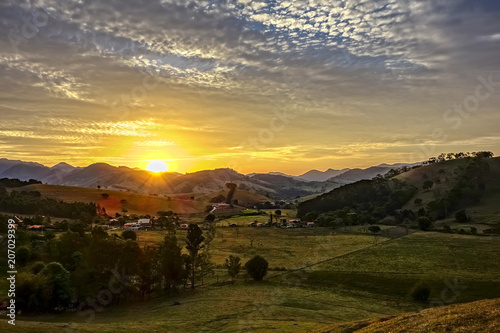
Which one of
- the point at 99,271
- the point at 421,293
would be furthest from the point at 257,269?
the point at 421,293

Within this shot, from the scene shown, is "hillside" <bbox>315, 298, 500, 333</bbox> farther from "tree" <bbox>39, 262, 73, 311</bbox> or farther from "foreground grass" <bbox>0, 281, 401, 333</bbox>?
"tree" <bbox>39, 262, 73, 311</bbox>

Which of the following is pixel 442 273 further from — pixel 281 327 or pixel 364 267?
pixel 281 327

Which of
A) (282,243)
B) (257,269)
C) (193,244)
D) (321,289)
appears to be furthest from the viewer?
(282,243)

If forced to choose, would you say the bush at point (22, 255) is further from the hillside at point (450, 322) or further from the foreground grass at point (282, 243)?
the hillside at point (450, 322)

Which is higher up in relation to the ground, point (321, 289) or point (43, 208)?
point (43, 208)

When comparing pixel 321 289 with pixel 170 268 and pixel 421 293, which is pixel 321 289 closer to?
pixel 421 293

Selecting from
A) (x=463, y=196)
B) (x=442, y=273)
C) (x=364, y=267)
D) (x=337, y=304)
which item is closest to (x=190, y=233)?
(x=337, y=304)

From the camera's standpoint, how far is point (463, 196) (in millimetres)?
195875

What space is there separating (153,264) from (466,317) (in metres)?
54.8

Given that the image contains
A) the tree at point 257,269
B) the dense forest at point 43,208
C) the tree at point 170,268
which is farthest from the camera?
the dense forest at point 43,208

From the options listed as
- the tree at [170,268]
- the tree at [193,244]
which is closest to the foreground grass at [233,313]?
the tree at [170,268]

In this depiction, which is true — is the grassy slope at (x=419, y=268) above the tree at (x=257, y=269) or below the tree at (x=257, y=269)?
below

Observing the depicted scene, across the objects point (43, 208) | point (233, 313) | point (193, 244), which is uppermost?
point (43, 208)

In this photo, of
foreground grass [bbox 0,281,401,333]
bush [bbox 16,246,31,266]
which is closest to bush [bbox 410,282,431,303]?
foreground grass [bbox 0,281,401,333]
